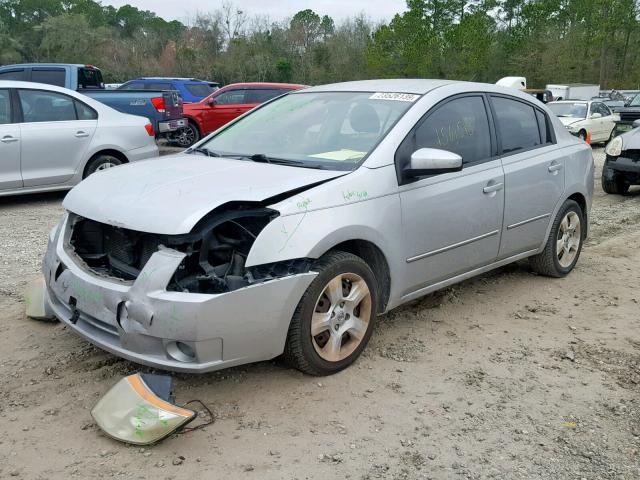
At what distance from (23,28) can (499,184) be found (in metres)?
75.1

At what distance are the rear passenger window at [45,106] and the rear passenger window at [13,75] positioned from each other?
519cm

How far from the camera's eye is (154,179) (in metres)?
3.79

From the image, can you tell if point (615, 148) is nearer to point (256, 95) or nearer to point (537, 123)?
point (537, 123)

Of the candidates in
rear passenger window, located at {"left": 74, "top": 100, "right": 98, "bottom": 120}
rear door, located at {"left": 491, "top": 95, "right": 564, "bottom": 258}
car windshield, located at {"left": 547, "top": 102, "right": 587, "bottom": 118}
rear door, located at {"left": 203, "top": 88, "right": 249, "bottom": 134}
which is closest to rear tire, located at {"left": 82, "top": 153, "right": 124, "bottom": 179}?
rear passenger window, located at {"left": 74, "top": 100, "right": 98, "bottom": 120}

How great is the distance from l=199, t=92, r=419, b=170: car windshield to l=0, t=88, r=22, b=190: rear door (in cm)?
432

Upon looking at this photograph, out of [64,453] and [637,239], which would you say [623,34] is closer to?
[637,239]

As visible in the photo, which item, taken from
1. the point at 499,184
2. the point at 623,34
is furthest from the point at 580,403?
the point at 623,34

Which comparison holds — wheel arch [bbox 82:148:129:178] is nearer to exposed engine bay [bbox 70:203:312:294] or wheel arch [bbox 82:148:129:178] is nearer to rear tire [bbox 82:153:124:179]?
rear tire [bbox 82:153:124:179]

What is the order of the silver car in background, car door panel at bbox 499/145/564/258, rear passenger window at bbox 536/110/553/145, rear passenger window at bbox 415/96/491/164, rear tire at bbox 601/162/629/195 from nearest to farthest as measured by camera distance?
the silver car in background
rear passenger window at bbox 415/96/491/164
car door panel at bbox 499/145/564/258
rear passenger window at bbox 536/110/553/145
rear tire at bbox 601/162/629/195

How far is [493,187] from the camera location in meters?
4.66

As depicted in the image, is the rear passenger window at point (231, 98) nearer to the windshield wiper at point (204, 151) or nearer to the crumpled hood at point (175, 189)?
the windshield wiper at point (204, 151)

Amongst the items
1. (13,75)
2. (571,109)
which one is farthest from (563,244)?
(571,109)

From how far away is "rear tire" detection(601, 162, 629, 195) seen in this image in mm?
10117

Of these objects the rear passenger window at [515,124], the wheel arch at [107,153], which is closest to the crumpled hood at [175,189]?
the rear passenger window at [515,124]
